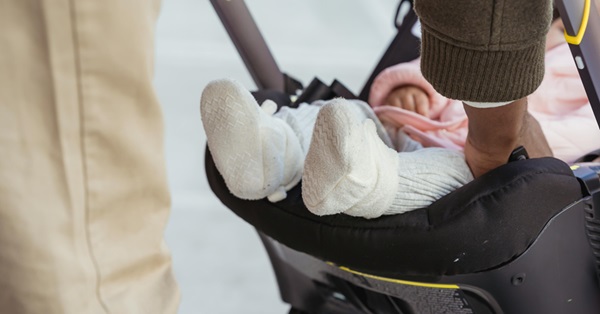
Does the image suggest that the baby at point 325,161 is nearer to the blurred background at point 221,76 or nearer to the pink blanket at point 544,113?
the pink blanket at point 544,113

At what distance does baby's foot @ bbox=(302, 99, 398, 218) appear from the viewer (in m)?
0.78

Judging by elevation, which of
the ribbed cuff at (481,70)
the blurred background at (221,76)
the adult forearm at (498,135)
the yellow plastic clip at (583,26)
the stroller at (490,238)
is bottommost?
the blurred background at (221,76)

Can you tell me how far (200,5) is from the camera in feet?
7.86

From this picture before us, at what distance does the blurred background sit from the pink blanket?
477mm

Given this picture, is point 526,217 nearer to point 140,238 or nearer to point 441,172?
point 441,172

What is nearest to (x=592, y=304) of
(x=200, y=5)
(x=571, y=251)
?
(x=571, y=251)

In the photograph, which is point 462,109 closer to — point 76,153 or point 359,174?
point 359,174

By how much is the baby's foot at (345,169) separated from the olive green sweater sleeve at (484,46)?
88 mm

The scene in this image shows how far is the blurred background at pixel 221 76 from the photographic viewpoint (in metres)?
1.49

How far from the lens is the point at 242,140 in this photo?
2.83ft

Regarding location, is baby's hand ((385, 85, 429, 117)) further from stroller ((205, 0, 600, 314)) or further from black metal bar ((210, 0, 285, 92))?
stroller ((205, 0, 600, 314))

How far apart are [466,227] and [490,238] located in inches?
1.0

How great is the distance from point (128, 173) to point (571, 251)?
1.57 ft

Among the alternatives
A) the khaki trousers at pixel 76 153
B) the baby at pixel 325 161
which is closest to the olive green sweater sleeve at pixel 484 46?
the baby at pixel 325 161
